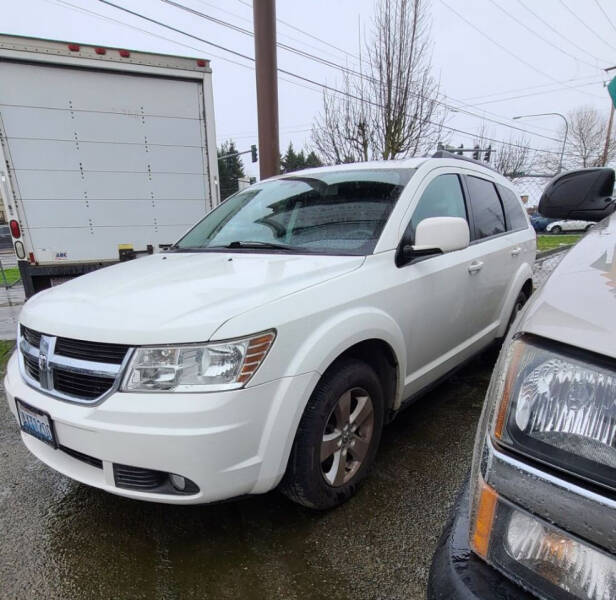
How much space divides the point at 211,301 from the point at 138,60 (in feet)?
15.3

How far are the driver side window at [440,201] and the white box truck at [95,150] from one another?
10.5 ft

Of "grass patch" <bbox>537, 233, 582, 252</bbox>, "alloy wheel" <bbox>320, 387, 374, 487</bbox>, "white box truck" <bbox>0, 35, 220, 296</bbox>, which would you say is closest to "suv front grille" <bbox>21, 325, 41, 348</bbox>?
"alloy wheel" <bbox>320, 387, 374, 487</bbox>

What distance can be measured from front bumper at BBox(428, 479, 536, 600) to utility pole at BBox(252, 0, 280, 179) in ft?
17.2

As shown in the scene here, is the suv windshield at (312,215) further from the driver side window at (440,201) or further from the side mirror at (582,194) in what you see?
the side mirror at (582,194)

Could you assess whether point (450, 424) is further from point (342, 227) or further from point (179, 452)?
point (179, 452)

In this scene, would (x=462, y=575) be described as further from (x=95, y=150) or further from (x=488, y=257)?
(x=95, y=150)

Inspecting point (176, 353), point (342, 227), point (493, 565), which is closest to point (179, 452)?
point (176, 353)

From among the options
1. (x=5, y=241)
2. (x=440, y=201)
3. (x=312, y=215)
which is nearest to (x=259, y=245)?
(x=312, y=215)

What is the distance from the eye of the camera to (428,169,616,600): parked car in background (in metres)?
0.78

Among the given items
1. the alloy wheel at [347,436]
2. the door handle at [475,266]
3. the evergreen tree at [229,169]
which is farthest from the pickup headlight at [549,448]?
the evergreen tree at [229,169]

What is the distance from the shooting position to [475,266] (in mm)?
2912

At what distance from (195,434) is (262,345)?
40 centimetres

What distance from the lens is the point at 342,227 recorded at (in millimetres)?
2455

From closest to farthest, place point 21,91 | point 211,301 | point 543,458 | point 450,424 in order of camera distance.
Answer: point 543,458
point 211,301
point 450,424
point 21,91
